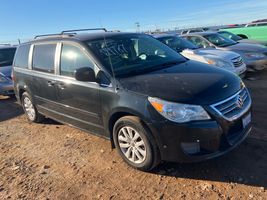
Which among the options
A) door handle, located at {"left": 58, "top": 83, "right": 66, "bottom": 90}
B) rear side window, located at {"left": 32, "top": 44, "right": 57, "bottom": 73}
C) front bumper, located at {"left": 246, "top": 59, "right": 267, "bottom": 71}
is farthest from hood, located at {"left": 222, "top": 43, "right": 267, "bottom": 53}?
door handle, located at {"left": 58, "top": 83, "right": 66, "bottom": 90}

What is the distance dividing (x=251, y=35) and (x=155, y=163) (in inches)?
509

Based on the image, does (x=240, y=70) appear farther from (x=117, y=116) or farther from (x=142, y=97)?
(x=142, y=97)

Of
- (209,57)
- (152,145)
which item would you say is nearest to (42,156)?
(152,145)

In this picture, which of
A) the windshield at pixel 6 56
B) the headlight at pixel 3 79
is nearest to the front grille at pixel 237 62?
the headlight at pixel 3 79

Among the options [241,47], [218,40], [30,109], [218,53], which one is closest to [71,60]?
[30,109]

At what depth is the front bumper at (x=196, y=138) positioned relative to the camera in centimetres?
325

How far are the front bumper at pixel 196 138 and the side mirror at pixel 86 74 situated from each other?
114 cm

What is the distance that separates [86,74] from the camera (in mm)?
3969

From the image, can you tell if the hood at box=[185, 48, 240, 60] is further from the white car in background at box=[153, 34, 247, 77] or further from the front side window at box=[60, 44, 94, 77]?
the front side window at box=[60, 44, 94, 77]

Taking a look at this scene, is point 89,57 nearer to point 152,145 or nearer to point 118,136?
point 118,136

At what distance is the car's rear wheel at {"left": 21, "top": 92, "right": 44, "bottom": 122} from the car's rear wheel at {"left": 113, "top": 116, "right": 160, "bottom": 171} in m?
2.89

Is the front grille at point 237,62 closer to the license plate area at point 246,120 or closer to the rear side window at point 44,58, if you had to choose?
the license plate area at point 246,120

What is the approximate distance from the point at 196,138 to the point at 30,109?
173 inches

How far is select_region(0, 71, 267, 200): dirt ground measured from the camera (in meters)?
3.37
